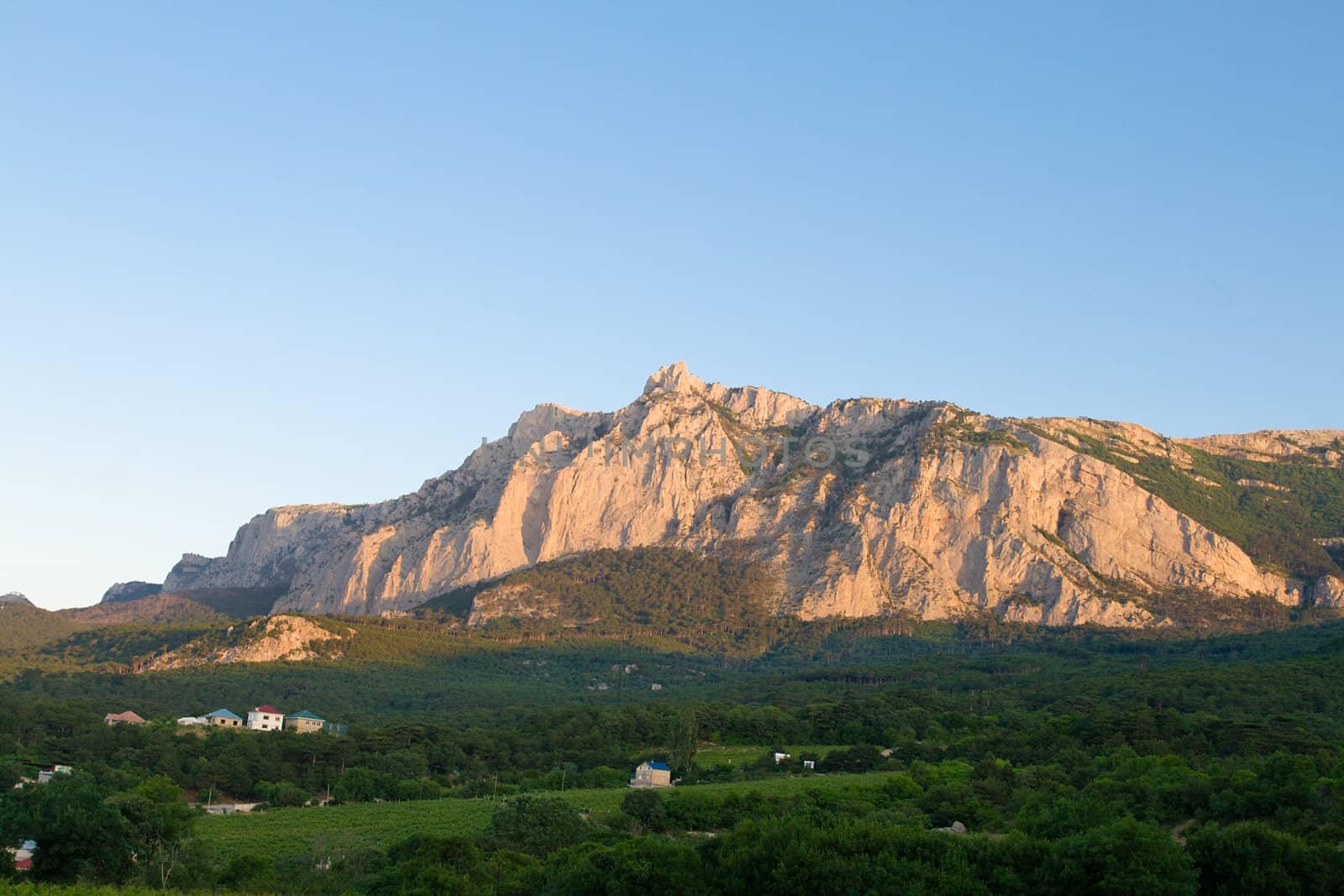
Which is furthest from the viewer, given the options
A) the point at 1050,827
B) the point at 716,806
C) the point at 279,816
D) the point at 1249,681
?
the point at 1249,681

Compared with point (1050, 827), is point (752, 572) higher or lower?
higher

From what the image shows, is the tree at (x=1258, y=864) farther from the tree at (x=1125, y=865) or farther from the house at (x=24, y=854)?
the house at (x=24, y=854)

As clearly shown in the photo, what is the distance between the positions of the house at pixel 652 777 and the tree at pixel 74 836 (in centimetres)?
3604

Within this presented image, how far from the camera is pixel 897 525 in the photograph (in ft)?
586

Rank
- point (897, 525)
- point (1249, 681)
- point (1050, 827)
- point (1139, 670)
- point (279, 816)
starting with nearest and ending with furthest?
1. point (1050, 827)
2. point (279, 816)
3. point (1249, 681)
4. point (1139, 670)
5. point (897, 525)

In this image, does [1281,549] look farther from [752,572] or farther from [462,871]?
[462,871]

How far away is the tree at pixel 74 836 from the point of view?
46.7m

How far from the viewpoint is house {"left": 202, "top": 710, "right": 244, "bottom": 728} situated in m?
103

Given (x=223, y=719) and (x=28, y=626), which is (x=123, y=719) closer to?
(x=223, y=719)

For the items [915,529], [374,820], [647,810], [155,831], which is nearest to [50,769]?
[374,820]

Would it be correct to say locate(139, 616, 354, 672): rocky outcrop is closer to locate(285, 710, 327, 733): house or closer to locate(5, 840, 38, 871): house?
locate(285, 710, 327, 733): house

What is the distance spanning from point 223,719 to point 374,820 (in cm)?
4678

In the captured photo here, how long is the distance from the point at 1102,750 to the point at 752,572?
112452 mm


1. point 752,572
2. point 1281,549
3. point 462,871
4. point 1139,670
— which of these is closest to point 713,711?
point 1139,670
